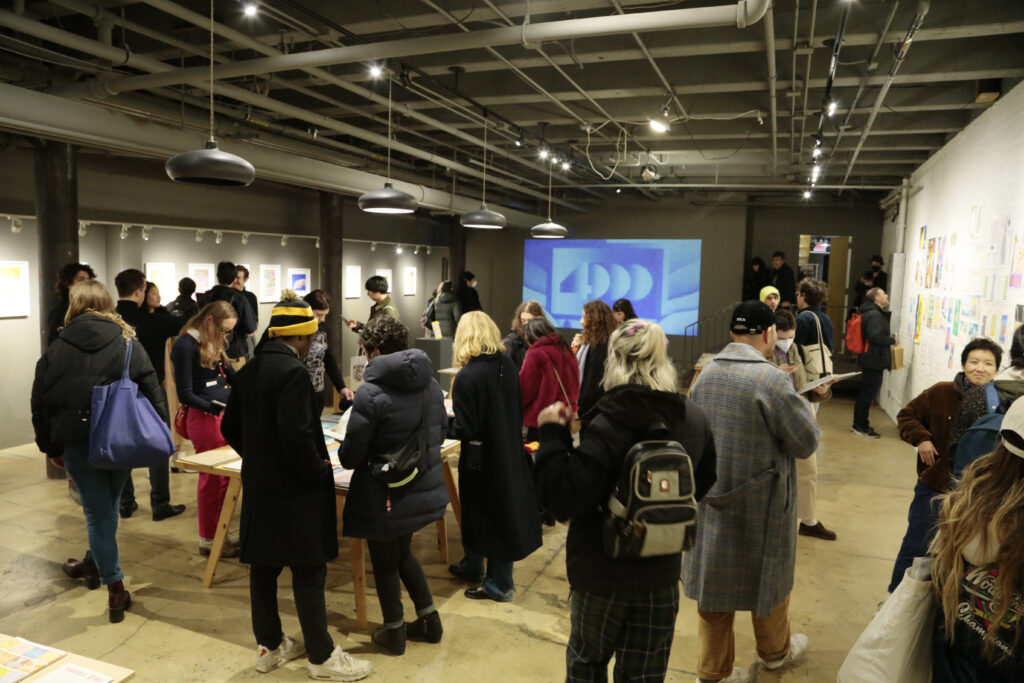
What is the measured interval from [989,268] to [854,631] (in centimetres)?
330

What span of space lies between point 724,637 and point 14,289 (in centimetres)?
717

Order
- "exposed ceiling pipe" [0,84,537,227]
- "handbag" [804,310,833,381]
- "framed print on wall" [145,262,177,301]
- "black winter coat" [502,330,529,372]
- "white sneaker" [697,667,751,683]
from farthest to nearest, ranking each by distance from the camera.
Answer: "framed print on wall" [145,262,177,301] → "handbag" [804,310,833,381] → "black winter coat" [502,330,529,372] → "exposed ceiling pipe" [0,84,537,227] → "white sneaker" [697,667,751,683]

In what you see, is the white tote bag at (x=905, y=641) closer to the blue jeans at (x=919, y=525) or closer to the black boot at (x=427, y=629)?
the blue jeans at (x=919, y=525)

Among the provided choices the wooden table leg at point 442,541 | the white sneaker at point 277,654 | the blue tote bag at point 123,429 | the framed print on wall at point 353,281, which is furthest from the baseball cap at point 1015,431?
the framed print on wall at point 353,281

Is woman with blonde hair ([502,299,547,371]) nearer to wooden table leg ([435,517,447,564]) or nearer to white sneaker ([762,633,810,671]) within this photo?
wooden table leg ([435,517,447,564])

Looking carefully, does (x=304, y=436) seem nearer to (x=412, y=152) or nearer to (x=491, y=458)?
(x=491, y=458)

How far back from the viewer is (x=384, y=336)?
120 inches

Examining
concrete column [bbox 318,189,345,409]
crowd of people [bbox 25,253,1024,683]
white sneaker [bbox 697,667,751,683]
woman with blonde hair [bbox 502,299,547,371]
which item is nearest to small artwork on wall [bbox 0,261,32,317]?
concrete column [bbox 318,189,345,409]

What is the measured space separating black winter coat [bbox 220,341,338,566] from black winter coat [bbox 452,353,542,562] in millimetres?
878

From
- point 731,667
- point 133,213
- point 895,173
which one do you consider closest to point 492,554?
point 731,667

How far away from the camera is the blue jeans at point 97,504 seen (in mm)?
3406

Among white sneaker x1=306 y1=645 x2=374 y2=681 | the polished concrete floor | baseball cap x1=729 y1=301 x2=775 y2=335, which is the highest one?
baseball cap x1=729 y1=301 x2=775 y2=335

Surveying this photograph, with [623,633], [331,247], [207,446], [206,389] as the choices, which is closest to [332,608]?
[207,446]

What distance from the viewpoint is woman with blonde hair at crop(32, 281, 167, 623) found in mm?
3357
